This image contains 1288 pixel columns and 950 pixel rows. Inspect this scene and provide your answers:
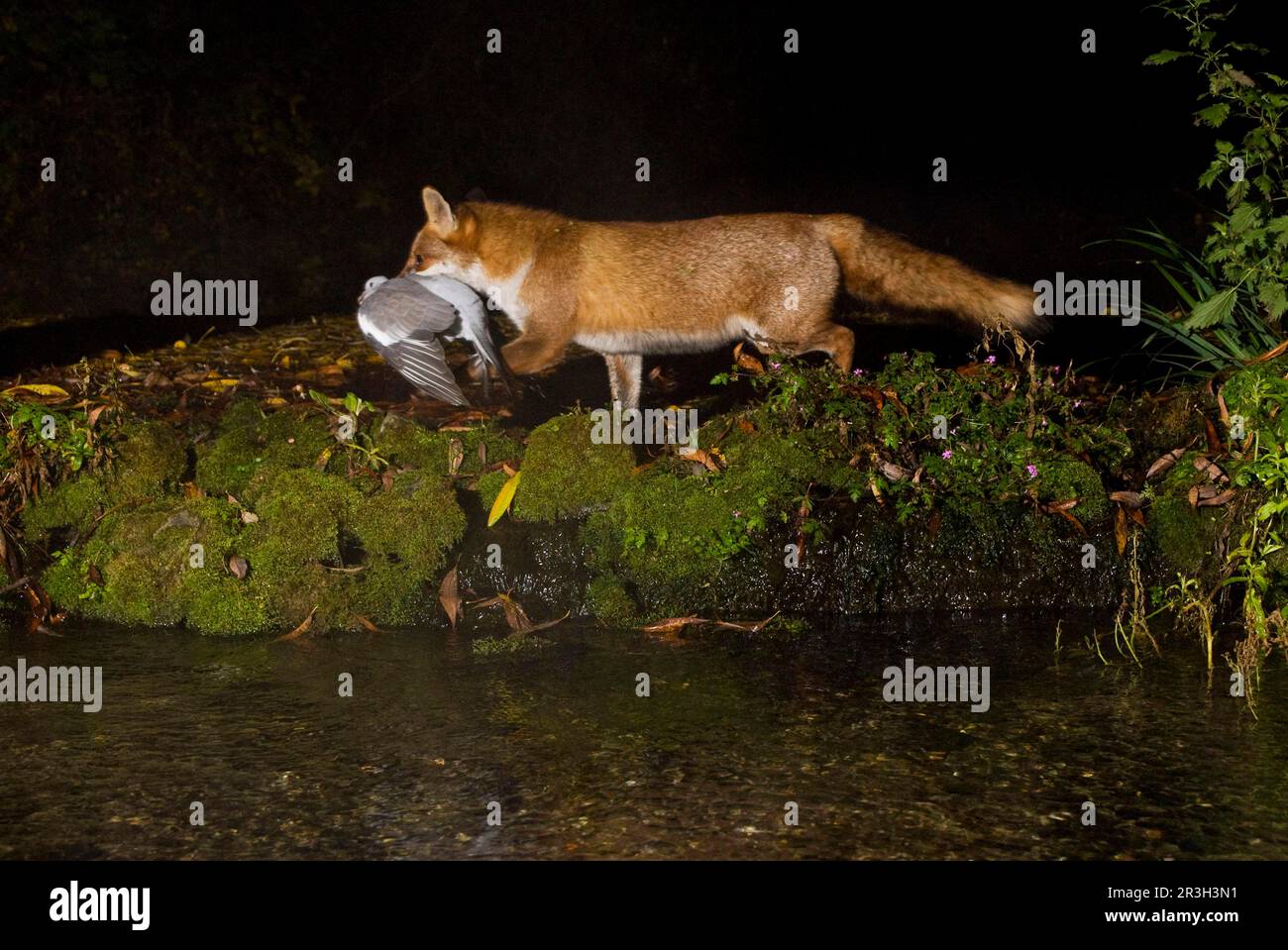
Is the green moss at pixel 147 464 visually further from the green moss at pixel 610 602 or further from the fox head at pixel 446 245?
the green moss at pixel 610 602

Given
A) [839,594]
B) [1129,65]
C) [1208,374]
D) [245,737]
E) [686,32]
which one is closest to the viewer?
[245,737]

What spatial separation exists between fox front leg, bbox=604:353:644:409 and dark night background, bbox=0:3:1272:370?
11.7 feet

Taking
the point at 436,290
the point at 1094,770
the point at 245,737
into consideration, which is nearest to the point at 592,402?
the point at 436,290

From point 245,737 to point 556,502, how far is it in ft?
6.90

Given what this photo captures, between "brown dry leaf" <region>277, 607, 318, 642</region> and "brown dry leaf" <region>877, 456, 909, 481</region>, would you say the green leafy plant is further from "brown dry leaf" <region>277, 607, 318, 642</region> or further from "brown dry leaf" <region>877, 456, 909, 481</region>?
"brown dry leaf" <region>277, 607, 318, 642</region>

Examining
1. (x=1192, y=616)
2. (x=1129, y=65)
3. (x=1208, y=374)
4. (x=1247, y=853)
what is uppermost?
(x=1129, y=65)

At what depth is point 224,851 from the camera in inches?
144

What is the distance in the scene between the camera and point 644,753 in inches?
172

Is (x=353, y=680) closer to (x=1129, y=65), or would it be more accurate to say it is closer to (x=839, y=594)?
(x=839, y=594)

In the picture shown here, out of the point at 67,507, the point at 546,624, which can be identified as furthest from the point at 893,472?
the point at 67,507

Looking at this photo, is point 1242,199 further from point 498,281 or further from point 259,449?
point 259,449

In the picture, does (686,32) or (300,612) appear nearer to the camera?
(300,612)

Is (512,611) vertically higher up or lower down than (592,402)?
lower down

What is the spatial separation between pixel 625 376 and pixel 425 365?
1.42 metres
